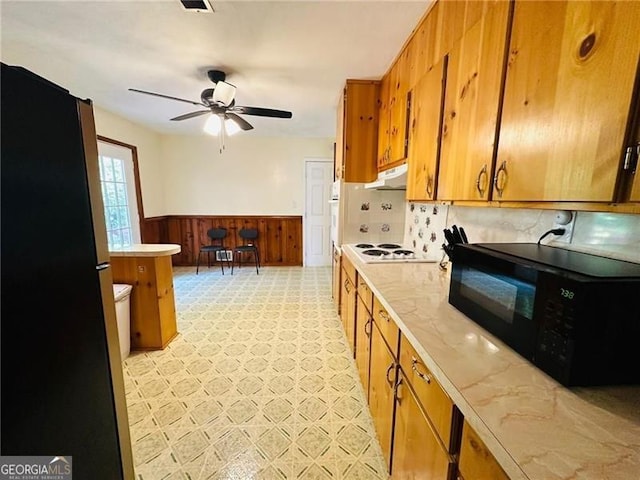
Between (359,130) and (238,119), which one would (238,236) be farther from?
(359,130)

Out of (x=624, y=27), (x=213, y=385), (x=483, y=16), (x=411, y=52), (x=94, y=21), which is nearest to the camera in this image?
(x=624, y=27)

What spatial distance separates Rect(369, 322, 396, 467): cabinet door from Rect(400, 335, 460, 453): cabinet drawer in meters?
0.18

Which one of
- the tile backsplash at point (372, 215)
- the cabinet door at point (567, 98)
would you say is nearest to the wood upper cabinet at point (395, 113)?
the tile backsplash at point (372, 215)

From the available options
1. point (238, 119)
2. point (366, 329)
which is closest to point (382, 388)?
point (366, 329)

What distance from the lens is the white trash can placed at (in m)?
2.20

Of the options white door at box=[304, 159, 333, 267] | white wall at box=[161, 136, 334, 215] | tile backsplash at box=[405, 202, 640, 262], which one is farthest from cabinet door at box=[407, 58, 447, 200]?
white wall at box=[161, 136, 334, 215]

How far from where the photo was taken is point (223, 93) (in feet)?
7.47

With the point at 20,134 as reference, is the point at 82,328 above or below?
below

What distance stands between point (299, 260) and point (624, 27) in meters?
5.00

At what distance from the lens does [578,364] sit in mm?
630

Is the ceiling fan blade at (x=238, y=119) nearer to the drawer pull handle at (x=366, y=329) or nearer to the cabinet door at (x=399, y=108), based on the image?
the cabinet door at (x=399, y=108)

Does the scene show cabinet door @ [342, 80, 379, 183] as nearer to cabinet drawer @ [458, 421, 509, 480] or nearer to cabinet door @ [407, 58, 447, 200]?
cabinet door @ [407, 58, 447, 200]

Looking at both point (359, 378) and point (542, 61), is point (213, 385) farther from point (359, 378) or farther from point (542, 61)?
point (542, 61)

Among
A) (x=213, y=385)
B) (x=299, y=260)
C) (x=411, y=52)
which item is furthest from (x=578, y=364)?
(x=299, y=260)
